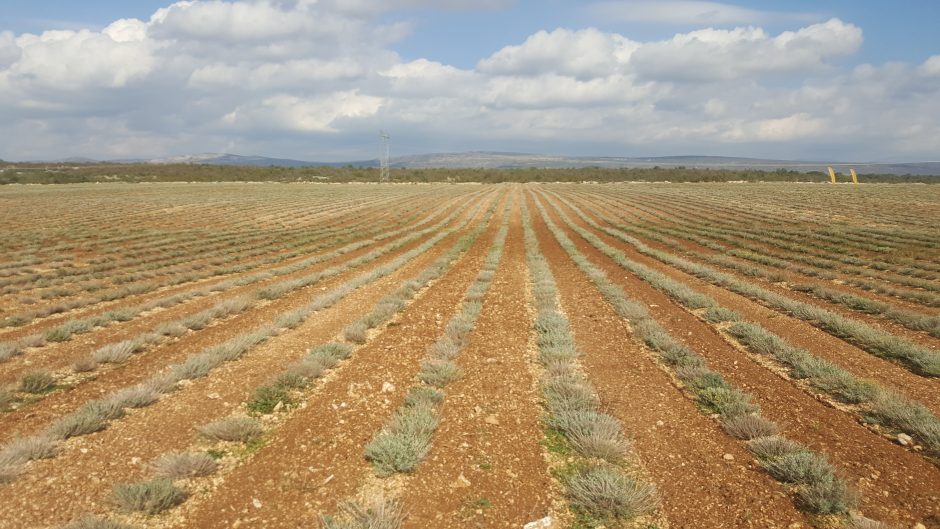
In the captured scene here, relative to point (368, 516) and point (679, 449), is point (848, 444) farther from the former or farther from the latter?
point (368, 516)

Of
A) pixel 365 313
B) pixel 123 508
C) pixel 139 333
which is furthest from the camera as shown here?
pixel 365 313

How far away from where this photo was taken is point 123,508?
15.0 feet

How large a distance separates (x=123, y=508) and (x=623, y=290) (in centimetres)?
1282

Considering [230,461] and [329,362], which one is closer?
[230,461]

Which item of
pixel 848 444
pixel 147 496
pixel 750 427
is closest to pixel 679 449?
pixel 750 427

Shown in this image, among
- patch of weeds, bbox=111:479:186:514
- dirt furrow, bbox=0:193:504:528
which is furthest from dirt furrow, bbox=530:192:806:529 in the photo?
dirt furrow, bbox=0:193:504:528

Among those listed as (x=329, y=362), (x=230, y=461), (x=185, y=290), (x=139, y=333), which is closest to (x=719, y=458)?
(x=230, y=461)

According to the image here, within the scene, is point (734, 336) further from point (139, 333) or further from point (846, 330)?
point (139, 333)

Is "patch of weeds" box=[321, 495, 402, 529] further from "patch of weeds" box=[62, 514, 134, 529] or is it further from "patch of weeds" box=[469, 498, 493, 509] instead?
"patch of weeds" box=[62, 514, 134, 529]

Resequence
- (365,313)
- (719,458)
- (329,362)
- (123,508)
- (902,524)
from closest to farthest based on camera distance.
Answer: (902,524) < (123,508) < (719,458) < (329,362) < (365,313)

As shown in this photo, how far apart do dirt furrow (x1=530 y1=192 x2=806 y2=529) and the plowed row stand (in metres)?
0.03

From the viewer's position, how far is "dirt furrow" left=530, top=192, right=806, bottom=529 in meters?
4.55

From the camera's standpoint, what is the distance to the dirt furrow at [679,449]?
179 inches

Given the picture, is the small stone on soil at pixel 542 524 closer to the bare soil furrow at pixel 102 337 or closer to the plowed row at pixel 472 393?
the plowed row at pixel 472 393
